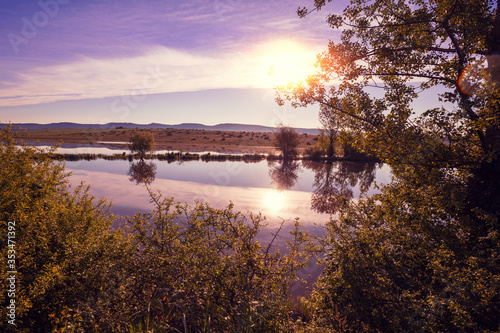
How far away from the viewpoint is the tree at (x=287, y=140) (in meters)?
56.0

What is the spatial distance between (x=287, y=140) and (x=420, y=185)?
2027 inches

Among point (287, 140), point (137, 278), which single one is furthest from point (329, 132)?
point (137, 278)

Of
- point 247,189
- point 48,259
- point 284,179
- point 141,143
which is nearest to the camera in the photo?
point 48,259

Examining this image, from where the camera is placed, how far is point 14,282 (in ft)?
13.4

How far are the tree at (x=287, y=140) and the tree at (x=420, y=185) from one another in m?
48.2

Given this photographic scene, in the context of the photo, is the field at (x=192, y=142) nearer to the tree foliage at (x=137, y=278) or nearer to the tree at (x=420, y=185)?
the tree at (x=420, y=185)

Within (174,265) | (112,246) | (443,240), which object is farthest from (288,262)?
(112,246)

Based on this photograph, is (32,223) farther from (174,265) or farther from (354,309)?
(354,309)

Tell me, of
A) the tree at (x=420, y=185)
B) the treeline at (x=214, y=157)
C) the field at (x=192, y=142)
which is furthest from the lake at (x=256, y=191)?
the field at (x=192, y=142)

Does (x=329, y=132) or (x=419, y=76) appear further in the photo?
(x=329, y=132)

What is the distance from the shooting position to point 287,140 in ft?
188

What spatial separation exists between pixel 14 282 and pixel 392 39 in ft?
33.8

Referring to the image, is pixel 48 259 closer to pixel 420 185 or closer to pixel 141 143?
pixel 420 185

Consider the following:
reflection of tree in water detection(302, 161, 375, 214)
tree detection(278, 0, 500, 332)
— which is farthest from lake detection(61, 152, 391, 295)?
tree detection(278, 0, 500, 332)
